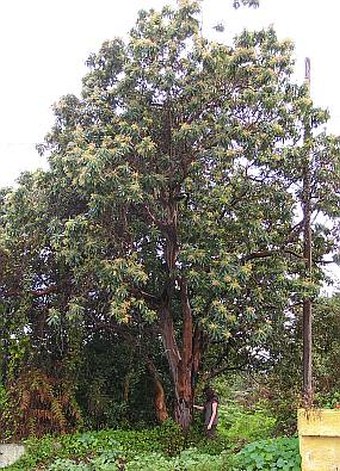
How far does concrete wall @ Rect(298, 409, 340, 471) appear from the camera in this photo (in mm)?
4531

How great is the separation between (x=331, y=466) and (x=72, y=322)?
3174 millimetres

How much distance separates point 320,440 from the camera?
15.0 ft

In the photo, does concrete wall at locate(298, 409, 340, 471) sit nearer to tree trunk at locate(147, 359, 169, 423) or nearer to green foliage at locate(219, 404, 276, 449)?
green foliage at locate(219, 404, 276, 449)

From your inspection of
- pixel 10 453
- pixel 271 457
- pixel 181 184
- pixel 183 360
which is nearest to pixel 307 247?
pixel 181 184

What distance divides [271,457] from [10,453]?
11.5ft

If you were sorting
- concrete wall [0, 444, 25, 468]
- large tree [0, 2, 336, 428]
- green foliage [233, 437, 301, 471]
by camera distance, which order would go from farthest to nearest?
concrete wall [0, 444, 25, 468], large tree [0, 2, 336, 428], green foliage [233, 437, 301, 471]

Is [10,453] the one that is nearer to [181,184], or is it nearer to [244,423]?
[244,423]

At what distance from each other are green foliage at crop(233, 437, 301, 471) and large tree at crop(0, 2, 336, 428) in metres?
1.34

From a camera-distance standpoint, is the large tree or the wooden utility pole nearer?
the large tree

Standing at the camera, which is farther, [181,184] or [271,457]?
[181,184]

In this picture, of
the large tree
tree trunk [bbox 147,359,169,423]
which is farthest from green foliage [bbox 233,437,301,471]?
tree trunk [bbox 147,359,169,423]

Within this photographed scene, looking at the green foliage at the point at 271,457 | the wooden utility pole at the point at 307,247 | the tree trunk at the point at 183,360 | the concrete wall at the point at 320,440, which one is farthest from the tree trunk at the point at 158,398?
the concrete wall at the point at 320,440

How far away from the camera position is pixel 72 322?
660 cm

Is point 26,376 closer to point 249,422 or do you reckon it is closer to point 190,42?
point 249,422
